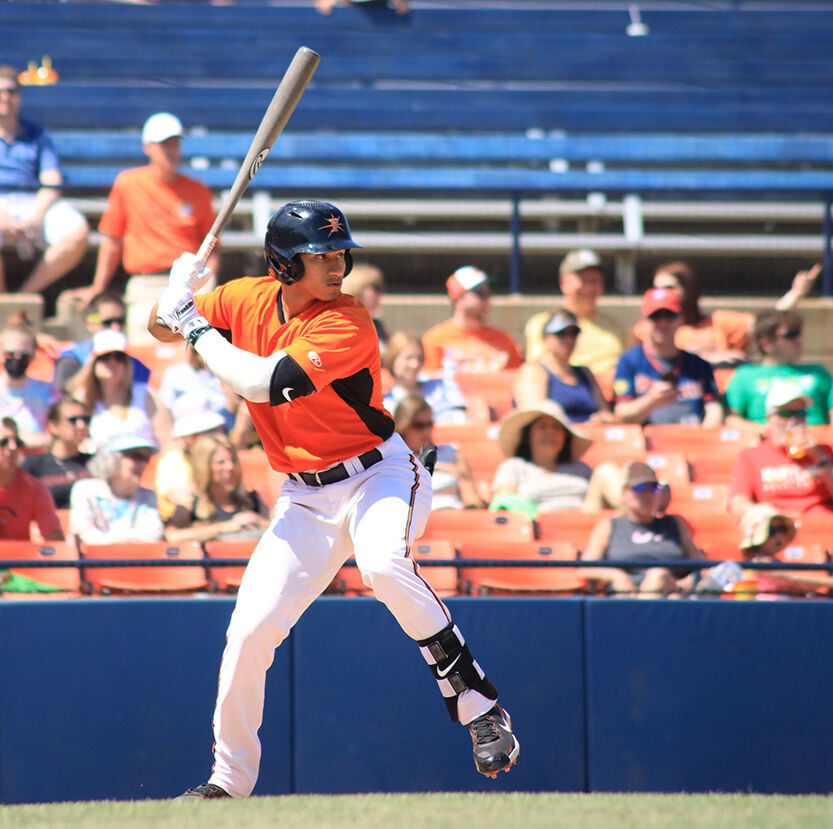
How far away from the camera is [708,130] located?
11.6m

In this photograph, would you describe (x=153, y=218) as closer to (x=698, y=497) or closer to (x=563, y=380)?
(x=563, y=380)

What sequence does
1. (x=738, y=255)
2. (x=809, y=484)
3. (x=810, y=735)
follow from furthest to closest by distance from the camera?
(x=738, y=255) < (x=809, y=484) < (x=810, y=735)

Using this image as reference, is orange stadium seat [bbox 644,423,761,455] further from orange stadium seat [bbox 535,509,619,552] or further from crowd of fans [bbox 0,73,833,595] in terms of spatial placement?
orange stadium seat [bbox 535,509,619,552]

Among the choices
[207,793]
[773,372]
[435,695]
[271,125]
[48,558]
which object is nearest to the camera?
[207,793]

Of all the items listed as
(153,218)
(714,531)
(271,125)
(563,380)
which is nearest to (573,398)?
(563,380)

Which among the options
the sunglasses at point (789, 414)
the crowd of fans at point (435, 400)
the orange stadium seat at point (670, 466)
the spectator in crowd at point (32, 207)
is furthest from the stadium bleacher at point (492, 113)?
the sunglasses at point (789, 414)

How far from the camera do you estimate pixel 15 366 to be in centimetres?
757

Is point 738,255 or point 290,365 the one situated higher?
point 738,255

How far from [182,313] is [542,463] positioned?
2.89 metres

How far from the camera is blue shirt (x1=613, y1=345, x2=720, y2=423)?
25.7 ft

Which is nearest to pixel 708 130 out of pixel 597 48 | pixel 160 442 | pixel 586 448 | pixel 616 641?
pixel 597 48

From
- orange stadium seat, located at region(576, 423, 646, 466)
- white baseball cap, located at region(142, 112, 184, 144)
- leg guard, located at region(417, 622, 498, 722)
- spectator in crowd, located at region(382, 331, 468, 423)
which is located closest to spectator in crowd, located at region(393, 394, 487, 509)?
spectator in crowd, located at region(382, 331, 468, 423)

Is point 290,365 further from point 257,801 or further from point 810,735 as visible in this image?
point 810,735

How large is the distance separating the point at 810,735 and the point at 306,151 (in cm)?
669
